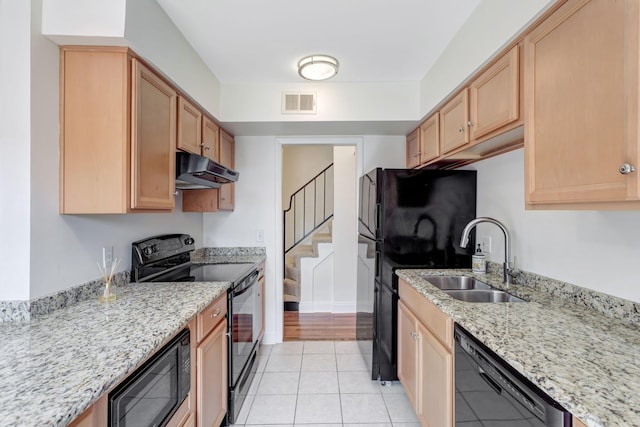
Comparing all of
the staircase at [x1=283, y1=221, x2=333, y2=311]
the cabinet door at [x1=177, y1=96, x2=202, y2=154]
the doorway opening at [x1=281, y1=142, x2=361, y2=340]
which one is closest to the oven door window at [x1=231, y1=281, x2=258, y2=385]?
the cabinet door at [x1=177, y1=96, x2=202, y2=154]

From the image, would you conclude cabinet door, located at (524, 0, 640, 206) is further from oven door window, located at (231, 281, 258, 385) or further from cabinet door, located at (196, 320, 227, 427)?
oven door window, located at (231, 281, 258, 385)

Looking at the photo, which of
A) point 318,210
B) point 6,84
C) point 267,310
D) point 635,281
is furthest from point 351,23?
point 318,210

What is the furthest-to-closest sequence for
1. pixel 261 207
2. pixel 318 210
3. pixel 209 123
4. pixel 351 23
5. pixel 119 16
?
pixel 318 210
pixel 261 207
pixel 209 123
pixel 351 23
pixel 119 16

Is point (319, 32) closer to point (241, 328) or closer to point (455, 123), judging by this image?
point (455, 123)

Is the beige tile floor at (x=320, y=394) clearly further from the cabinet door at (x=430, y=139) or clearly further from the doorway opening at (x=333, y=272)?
the cabinet door at (x=430, y=139)

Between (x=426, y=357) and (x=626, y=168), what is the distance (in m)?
1.31

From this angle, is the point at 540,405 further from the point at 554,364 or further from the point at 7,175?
the point at 7,175

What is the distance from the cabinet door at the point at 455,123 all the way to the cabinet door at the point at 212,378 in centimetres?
187

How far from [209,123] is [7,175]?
4.57ft

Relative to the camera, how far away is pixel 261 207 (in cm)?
313

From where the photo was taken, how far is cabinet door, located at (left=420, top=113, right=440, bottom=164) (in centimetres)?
226

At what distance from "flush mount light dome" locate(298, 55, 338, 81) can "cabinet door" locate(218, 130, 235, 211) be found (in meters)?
0.99

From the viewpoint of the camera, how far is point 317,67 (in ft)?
7.09

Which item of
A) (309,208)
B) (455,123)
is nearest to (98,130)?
(455,123)
